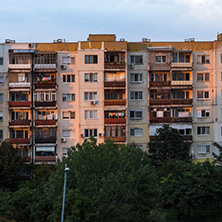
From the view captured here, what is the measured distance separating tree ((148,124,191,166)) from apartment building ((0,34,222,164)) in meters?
2.58

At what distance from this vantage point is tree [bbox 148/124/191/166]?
172 ft

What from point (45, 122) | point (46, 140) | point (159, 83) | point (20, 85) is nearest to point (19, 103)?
point (20, 85)

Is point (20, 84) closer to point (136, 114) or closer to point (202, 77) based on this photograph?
point (136, 114)

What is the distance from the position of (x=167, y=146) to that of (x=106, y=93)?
9.97 m

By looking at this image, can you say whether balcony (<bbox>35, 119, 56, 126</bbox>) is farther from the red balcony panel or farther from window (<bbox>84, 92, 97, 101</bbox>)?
window (<bbox>84, 92, 97, 101</bbox>)

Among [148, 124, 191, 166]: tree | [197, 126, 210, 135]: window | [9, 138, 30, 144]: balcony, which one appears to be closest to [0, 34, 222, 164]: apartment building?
[197, 126, 210, 135]: window

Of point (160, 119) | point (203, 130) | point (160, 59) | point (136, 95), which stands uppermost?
point (160, 59)

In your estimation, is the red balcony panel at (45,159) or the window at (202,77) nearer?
the red balcony panel at (45,159)

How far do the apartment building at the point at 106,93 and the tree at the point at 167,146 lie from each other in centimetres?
258

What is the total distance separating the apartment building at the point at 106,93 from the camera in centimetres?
5512

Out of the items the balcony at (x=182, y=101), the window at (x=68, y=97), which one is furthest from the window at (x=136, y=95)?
the window at (x=68, y=97)

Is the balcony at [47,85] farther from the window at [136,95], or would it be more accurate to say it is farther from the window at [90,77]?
the window at [136,95]

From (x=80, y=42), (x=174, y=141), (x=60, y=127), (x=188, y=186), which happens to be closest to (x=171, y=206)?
(x=188, y=186)

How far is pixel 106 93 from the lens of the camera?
55781 mm
